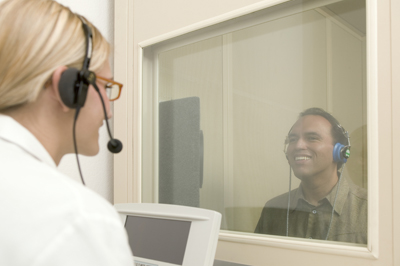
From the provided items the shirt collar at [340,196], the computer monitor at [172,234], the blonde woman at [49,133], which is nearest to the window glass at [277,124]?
the shirt collar at [340,196]

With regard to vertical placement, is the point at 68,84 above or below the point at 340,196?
above

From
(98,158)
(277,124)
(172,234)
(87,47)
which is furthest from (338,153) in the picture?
(98,158)

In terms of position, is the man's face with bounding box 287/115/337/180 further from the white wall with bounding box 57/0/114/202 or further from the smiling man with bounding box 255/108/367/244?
the white wall with bounding box 57/0/114/202

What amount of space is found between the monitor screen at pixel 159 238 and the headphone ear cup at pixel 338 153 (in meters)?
0.36

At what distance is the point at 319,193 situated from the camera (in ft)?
2.82

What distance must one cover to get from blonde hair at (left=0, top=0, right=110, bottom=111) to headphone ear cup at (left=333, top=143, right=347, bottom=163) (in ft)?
1.91

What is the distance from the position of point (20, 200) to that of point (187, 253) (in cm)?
48

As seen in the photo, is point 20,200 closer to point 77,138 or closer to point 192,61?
point 77,138

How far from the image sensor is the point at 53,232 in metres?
0.38

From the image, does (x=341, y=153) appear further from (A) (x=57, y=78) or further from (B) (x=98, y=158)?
(B) (x=98, y=158)

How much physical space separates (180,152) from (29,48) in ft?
2.36

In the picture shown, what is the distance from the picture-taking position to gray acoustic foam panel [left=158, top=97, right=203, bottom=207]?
1136 millimetres

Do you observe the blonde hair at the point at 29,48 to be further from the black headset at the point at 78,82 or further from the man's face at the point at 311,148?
the man's face at the point at 311,148

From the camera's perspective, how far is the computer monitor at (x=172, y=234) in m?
0.80
